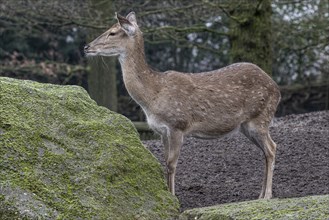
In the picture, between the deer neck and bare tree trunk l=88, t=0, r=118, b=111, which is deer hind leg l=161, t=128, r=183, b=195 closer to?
the deer neck

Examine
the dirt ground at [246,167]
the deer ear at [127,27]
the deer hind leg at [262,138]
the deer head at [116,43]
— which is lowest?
the dirt ground at [246,167]

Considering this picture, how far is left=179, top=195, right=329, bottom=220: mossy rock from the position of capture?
4852 mm

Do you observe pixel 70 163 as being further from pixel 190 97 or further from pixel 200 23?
pixel 200 23

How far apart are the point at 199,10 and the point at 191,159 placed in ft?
14.8

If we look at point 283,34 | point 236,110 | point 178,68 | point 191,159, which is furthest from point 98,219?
point 178,68

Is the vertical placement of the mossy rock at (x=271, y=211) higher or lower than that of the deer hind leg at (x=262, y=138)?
higher

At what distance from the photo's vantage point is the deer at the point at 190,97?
7617 mm

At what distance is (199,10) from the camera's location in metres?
13.2

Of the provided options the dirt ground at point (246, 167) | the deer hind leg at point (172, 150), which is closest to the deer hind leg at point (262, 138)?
the dirt ground at point (246, 167)

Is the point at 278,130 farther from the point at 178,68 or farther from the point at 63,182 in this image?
the point at 178,68

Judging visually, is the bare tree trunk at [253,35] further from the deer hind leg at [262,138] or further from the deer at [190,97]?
the deer hind leg at [262,138]

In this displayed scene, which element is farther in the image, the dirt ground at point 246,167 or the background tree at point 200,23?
the background tree at point 200,23

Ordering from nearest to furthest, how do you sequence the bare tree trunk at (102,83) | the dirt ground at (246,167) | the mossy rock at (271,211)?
the mossy rock at (271,211) < the dirt ground at (246,167) < the bare tree trunk at (102,83)

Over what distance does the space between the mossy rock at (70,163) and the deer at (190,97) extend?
0.97 meters
